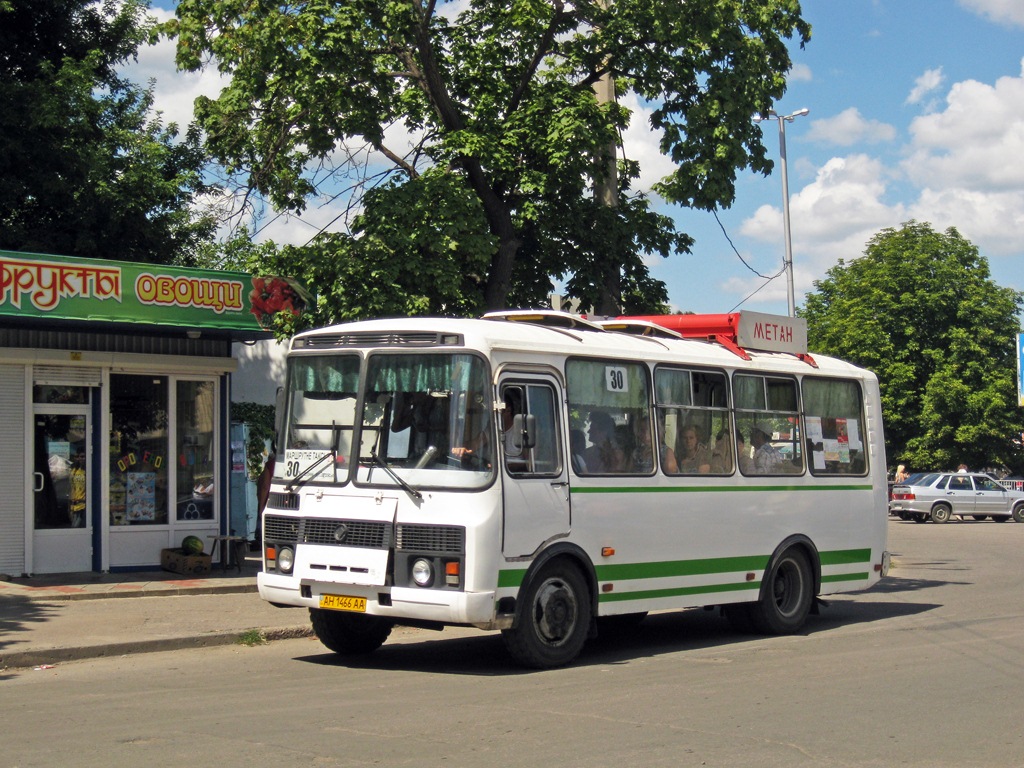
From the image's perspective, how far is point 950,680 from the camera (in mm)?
9914

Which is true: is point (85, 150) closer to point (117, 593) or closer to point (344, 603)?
point (117, 593)

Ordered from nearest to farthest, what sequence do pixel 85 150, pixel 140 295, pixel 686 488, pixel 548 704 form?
pixel 548 704, pixel 686 488, pixel 140 295, pixel 85 150

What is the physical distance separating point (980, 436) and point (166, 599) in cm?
4331

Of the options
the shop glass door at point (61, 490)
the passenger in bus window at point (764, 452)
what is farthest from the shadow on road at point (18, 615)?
the passenger in bus window at point (764, 452)

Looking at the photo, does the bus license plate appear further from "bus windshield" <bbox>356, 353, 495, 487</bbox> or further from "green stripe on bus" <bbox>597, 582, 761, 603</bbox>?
"green stripe on bus" <bbox>597, 582, 761, 603</bbox>

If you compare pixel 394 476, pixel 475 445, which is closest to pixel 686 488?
pixel 475 445

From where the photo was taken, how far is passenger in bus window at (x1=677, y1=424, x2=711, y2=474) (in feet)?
39.6

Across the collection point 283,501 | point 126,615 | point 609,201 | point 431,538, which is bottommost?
point 126,615

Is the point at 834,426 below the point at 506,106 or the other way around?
below

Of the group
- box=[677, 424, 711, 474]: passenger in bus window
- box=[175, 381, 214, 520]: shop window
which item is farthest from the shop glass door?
box=[677, 424, 711, 474]: passenger in bus window

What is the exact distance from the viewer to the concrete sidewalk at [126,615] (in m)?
11.3

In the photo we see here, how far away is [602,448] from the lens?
36.6 feet

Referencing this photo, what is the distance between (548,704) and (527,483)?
6.85 ft

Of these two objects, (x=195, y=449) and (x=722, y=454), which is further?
(x=195, y=449)
